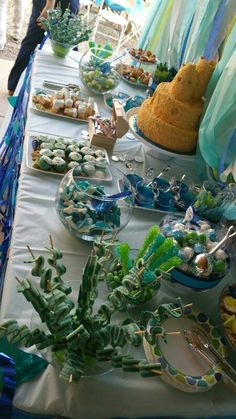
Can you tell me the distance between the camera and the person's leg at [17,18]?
9.52 feet

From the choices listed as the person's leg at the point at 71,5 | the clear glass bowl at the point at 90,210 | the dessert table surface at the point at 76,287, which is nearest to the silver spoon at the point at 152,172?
the dessert table surface at the point at 76,287

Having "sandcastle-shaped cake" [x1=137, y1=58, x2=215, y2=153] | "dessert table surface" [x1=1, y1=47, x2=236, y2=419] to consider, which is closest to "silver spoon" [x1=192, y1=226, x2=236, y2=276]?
"dessert table surface" [x1=1, y1=47, x2=236, y2=419]

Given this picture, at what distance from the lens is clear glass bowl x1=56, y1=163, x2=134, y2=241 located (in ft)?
2.53

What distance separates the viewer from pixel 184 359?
63 cm

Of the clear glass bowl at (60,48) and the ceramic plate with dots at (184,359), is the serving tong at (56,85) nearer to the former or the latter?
the clear glass bowl at (60,48)

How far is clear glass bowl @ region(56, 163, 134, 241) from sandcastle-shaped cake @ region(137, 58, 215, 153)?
0.32 m

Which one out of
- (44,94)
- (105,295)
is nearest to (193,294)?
(105,295)

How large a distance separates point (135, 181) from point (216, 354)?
48 cm

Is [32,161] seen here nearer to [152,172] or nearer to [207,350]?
[152,172]

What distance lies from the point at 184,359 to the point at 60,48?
4.26ft

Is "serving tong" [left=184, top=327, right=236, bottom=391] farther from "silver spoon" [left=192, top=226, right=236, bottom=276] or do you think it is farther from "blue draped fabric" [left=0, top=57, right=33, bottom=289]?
"blue draped fabric" [left=0, top=57, right=33, bottom=289]

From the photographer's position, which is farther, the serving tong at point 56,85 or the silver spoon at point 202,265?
the serving tong at point 56,85

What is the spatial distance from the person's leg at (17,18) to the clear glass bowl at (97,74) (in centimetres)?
188

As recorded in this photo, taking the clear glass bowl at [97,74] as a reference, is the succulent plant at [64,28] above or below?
above
